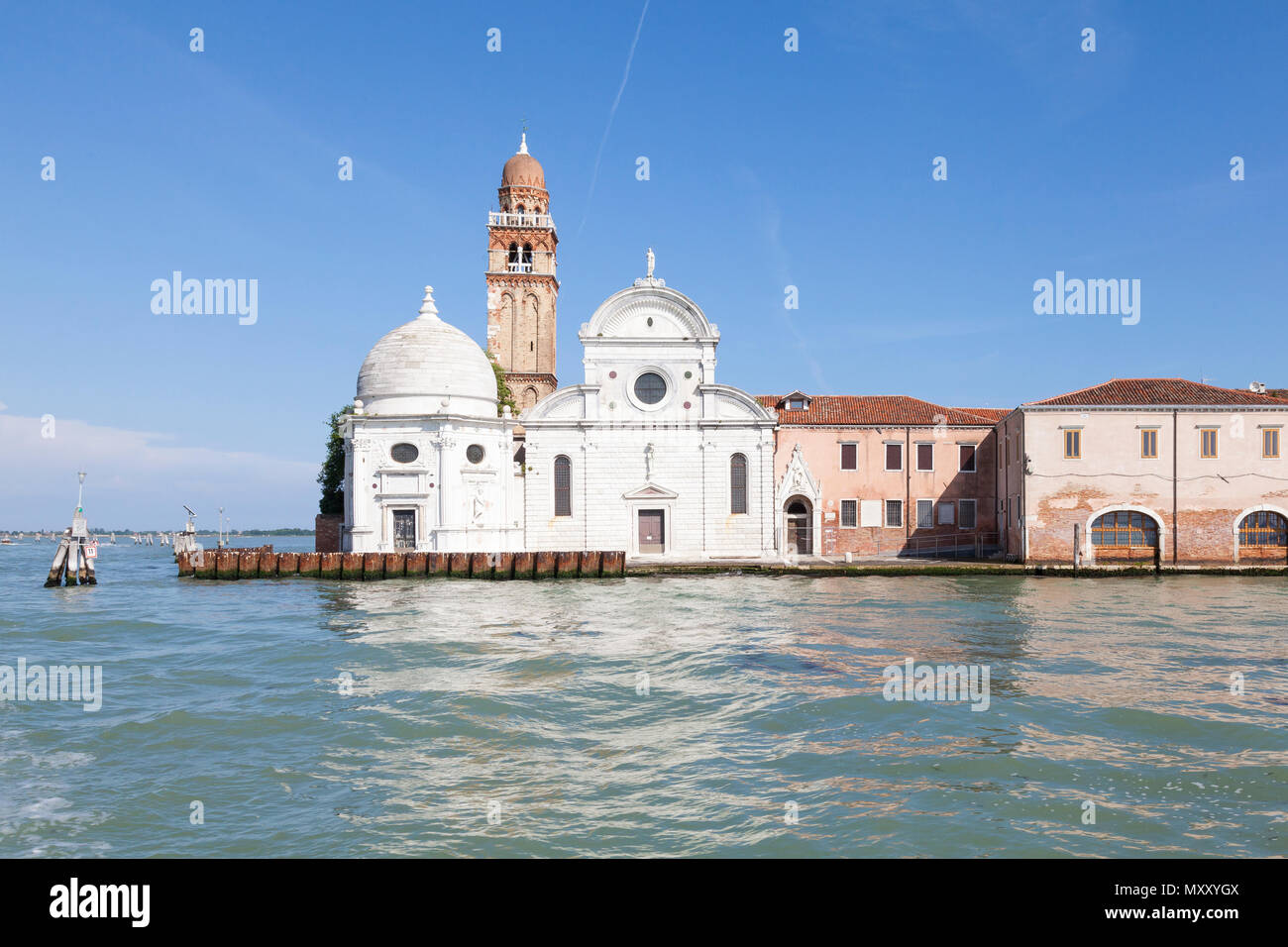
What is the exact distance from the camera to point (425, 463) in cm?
3194

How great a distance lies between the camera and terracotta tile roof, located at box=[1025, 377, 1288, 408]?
98.4ft

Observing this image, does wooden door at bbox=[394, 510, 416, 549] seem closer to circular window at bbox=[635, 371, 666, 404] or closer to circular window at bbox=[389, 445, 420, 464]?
circular window at bbox=[389, 445, 420, 464]

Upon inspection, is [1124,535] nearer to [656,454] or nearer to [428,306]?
[656,454]

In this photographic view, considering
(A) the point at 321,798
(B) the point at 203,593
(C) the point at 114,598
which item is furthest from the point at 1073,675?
(C) the point at 114,598

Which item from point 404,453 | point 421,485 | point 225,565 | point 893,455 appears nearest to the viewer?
point 225,565

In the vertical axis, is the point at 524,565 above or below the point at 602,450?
below

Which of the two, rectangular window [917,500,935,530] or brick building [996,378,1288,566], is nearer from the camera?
brick building [996,378,1288,566]

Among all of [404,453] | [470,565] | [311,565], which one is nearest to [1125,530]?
[470,565]

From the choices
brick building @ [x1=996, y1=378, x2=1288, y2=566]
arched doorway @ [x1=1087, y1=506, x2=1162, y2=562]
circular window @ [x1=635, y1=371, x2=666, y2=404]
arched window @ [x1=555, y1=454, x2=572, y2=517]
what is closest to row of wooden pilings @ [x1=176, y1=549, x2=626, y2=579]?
arched window @ [x1=555, y1=454, x2=572, y2=517]

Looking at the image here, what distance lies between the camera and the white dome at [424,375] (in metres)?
32.7

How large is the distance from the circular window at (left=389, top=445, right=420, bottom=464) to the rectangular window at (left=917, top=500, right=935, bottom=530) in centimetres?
2076

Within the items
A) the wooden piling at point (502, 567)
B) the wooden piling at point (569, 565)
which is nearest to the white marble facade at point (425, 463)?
the wooden piling at point (502, 567)

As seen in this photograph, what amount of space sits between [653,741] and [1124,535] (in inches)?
1073

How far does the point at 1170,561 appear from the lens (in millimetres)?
29562
